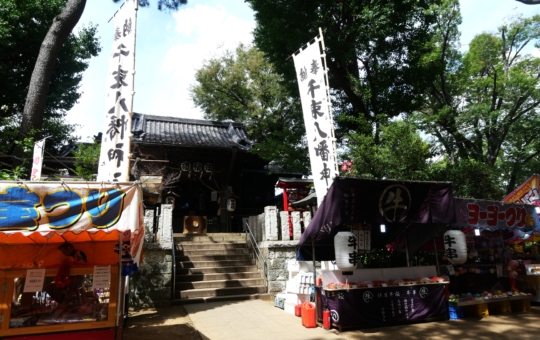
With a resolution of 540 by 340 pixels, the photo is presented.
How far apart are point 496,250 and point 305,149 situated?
8638mm

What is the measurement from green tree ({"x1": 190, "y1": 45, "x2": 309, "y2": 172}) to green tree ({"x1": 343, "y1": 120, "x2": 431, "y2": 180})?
13675 mm

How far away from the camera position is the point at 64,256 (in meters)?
6.20

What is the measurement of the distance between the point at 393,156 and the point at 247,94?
1878 cm

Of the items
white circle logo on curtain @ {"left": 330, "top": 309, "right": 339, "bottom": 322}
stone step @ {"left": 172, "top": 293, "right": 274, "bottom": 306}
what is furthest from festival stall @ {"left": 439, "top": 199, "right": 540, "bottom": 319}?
stone step @ {"left": 172, "top": 293, "right": 274, "bottom": 306}

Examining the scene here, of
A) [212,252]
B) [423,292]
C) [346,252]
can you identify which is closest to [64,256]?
[346,252]

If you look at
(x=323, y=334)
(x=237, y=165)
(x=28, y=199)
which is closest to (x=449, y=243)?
(x=323, y=334)

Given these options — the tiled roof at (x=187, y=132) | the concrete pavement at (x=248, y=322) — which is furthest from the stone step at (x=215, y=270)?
the tiled roof at (x=187, y=132)

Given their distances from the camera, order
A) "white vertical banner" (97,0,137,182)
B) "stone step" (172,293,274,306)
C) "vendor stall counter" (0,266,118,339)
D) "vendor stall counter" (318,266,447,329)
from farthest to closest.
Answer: "stone step" (172,293,274,306) < "vendor stall counter" (318,266,447,329) < "white vertical banner" (97,0,137,182) < "vendor stall counter" (0,266,118,339)

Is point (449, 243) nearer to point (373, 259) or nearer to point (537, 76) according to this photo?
point (373, 259)

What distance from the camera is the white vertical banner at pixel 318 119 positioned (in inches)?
356

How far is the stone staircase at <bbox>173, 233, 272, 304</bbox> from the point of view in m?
11.6

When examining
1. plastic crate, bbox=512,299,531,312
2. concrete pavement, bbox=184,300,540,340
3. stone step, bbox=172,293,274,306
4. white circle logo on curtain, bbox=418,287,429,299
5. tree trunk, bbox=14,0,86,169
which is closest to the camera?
concrete pavement, bbox=184,300,540,340

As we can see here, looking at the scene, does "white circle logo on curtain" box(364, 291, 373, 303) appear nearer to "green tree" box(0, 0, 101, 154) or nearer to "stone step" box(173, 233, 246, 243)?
"stone step" box(173, 233, 246, 243)

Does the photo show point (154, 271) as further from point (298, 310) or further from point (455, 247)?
point (455, 247)
